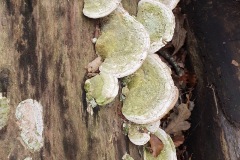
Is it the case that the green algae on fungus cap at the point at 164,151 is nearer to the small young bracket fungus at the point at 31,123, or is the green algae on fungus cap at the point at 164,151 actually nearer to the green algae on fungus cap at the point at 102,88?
the green algae on fungus cap at the point at 102,88

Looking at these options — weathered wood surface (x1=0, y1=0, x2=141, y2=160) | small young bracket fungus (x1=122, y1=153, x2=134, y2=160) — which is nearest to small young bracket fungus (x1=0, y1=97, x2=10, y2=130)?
weathered wood surface (x1=0, y1=0, x2=141, y2=160)

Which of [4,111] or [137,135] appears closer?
→ [4,111]

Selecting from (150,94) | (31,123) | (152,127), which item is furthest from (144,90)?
(31,123)

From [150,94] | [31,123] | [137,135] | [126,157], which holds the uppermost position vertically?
[31,123]

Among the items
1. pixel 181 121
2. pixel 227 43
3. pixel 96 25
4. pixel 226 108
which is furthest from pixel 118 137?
pixel 181 121

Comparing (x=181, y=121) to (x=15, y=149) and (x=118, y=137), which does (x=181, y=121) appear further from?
(x=15, y=149)

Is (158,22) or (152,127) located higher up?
(158,22)

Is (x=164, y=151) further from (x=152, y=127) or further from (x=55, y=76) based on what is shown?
(x=55, y=76)

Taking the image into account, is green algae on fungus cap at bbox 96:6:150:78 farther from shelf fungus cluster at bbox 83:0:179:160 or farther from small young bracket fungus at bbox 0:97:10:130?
small young bracket fungus at bbox 0:97:10:130

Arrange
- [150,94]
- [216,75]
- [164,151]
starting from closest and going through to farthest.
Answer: [150,94] → [164,151] → [216,75]
